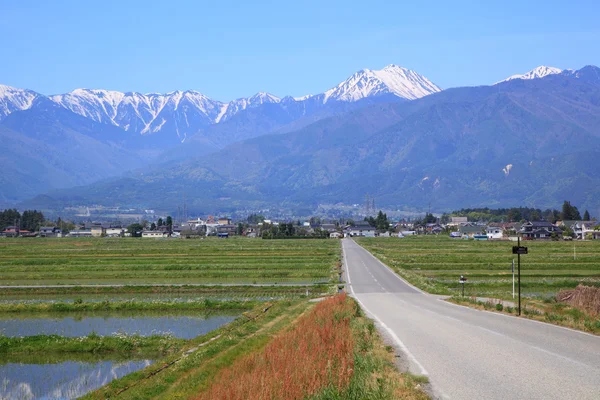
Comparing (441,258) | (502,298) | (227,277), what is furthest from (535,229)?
(502,298)

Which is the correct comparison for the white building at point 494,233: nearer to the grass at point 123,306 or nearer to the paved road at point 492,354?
the grass at point 123,306

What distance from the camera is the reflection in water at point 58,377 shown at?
1858 centimetres

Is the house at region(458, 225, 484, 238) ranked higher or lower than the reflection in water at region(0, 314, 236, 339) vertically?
higher

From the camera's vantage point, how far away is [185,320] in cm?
3159

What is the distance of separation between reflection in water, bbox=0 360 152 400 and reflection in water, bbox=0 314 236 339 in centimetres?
468

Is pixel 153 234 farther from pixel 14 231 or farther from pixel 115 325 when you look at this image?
pixel 115 325

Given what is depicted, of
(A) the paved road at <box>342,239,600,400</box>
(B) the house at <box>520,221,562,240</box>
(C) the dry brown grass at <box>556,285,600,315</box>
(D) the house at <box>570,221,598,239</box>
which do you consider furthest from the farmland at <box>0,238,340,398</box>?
(D) the house at <box>570,221,598,239</box>

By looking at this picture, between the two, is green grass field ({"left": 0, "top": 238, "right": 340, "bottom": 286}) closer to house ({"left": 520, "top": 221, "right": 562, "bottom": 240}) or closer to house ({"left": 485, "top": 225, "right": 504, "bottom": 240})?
house ({"left": 520, "top": 221, "right": 562, "bottom": 240})

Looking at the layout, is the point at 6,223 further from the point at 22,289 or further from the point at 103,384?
the point at 103,384

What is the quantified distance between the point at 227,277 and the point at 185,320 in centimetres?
2207

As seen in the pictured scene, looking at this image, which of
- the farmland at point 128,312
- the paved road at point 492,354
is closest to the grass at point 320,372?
the paved road at point 492,354

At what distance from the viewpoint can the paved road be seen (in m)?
12.4

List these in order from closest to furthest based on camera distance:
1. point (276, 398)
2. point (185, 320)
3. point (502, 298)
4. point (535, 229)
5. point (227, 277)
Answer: point (276, 398)
point (185, 320)
point (502, 298)
point (227, 277)
point (535, 229)

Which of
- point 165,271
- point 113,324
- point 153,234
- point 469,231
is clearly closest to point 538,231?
point 469,231
